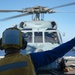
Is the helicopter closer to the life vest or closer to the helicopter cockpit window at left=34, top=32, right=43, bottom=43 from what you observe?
the helicopter cockpit window at left=34, top=32, right=43, bottom=43

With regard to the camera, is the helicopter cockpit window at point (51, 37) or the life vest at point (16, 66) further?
the helicopter cockpit window at point (51, 37)

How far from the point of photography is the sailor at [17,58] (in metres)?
2.00

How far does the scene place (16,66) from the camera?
79.0 inches

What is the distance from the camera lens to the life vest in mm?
1998

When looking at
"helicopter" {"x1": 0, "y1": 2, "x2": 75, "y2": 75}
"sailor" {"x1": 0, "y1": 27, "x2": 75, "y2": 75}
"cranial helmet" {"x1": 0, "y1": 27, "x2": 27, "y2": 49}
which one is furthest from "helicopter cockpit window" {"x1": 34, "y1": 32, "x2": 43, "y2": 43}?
"cranial helmet" {"x1": 0, "y1": 27, "x2": 27, "y2": 49}

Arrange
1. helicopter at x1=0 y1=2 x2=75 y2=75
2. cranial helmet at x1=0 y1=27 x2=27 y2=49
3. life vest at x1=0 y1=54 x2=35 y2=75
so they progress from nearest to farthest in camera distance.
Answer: life vest at x1=0 y1=54 x2=35 y2=75, cranial helmet at x1=0 y1=27 x2=27 y2=49, helicopter at x1=0 y1=2 x2=75 y2=75

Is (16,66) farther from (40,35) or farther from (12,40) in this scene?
(40,35)

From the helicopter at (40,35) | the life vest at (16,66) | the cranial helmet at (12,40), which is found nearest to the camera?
the life vest at (16,66)

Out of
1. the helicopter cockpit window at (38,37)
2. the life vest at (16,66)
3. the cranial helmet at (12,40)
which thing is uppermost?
the cranial helmet at (12,40)

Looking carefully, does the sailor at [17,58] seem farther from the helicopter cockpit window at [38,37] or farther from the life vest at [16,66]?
the helicopter cockpit window at [38,37]

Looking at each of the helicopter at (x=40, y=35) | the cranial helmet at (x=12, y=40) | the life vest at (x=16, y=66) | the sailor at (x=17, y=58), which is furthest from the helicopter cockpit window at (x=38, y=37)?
the life vest at (x=16, y=66)

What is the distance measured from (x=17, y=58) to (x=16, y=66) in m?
0.06

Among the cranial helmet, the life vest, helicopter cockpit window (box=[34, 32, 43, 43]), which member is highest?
the cranial helmet

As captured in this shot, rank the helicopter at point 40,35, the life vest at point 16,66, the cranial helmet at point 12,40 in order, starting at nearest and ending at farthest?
the life vest at point 16,66, the cranial helmet at point 12,40, the helicopter at point 40,35
